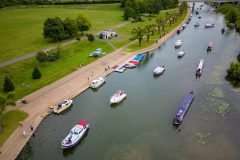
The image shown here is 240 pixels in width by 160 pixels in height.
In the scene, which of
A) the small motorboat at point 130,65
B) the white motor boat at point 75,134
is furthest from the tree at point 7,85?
the small motorboat at point 130,65

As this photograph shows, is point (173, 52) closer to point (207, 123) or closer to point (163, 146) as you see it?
point (207, 123)

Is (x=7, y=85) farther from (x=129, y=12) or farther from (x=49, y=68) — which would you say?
(x=129, y=12)

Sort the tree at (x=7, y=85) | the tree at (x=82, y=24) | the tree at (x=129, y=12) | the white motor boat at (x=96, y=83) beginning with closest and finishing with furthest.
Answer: the tree at (x=7, y=85), the white motor boat at (x=96, y=83), the tree at (x=82, y=24), the tree at (x=129, y=12)

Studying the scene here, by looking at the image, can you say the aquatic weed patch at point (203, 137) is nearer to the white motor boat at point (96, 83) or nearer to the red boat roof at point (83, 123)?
the red boat roof at point (83, 123)

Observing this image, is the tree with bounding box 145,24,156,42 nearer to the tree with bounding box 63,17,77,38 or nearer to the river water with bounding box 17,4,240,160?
the river water with bounding box 17,4,240,160

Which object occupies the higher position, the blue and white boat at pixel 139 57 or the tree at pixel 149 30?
the tree at pixel 149 30

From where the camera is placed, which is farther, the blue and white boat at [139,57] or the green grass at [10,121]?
the blue and white boat at [139,57]
